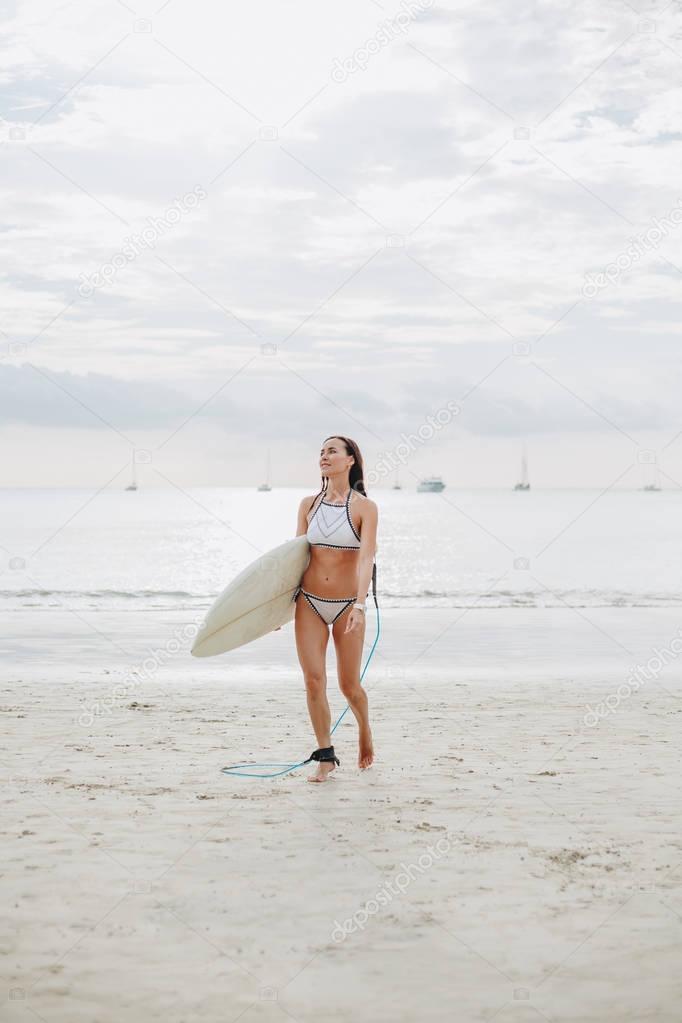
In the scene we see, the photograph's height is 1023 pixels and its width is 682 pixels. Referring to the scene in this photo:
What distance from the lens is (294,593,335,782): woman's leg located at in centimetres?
545

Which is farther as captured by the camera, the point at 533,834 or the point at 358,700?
the point at 358,700

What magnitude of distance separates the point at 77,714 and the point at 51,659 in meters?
4.07

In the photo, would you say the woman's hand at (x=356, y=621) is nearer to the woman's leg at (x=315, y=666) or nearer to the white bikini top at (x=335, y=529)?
the woman's leg at (x=315, y=666)

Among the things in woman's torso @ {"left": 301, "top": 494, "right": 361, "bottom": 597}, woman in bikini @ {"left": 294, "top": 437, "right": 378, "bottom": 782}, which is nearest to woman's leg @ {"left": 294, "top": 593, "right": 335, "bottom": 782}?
woman in bikini @ {"left": 294, "top": 437, "right": 378, "bottom": 782}

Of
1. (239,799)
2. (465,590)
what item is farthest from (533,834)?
(465,590)

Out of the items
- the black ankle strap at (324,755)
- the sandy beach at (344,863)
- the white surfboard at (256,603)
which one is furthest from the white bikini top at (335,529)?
the sandy beach at (344,863)

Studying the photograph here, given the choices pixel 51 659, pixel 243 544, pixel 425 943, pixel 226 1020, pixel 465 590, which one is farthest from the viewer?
pixel 243 544

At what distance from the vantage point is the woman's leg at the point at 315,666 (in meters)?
5.45

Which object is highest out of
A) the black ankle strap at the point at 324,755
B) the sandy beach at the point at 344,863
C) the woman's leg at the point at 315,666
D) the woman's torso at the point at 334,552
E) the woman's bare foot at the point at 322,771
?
the woman's torso at the point at 334,552

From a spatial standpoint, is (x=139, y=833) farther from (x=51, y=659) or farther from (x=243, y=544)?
(x=243, y=544)

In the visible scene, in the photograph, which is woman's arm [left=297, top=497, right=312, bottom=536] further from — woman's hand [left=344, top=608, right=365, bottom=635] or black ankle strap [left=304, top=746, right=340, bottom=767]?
black ankle strap [left=304, top=746, right=340, bottom=767]

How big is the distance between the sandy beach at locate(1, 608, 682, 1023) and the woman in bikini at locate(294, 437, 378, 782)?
469 mm

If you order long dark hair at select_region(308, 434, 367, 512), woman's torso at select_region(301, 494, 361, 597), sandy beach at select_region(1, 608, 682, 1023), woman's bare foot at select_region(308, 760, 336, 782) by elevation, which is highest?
long dark hair at select_region(308, 434, 367, 512)

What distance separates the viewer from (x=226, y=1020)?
2949 mm
